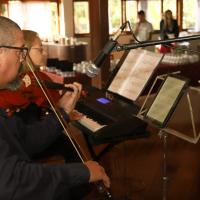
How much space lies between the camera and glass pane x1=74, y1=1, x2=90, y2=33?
10.8 metres

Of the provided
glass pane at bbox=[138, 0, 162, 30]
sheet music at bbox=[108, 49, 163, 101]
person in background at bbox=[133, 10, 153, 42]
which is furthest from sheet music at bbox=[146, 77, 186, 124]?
glass pane at bbox=[138, 0, 162, 30]

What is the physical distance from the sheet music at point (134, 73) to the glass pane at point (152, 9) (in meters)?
9.46

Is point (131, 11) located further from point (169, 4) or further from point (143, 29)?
point (143, 29)

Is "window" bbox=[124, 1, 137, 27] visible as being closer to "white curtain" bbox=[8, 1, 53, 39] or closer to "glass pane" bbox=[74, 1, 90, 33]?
"glass pane" bbox=[74, 1, 90, 33]

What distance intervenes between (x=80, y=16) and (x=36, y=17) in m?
1.20

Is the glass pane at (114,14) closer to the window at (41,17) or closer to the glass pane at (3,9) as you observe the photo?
the window at (41,17)

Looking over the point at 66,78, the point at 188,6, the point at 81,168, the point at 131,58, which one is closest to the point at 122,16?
the point at 188,6

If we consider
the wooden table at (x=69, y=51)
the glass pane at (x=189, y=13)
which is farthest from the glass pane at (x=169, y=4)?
the wooden table at (x=69, y=51)

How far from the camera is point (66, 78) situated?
16.5 ft

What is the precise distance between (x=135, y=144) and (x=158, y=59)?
5.25 feet

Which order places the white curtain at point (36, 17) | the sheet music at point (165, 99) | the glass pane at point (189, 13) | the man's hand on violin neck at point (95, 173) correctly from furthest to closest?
the glass pane at point (189, 13)
the white curtain at point (36, 17)
the sheet music at point (165, 99)
the man's hand on violin neck at point (95, 173)

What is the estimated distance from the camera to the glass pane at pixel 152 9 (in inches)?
457

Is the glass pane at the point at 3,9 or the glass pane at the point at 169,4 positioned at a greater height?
the glass pane at the point at 169,4

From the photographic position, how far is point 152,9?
11.8 metres
